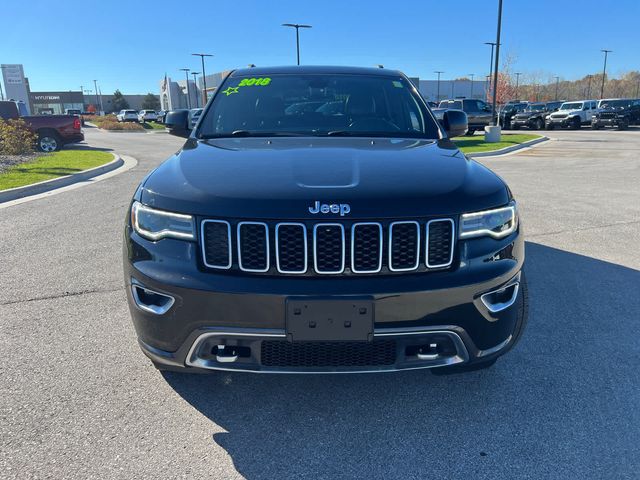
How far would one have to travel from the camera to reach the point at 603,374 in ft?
9.25

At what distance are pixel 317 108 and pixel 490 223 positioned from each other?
177cm

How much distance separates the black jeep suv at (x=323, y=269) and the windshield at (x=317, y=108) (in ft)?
3.50

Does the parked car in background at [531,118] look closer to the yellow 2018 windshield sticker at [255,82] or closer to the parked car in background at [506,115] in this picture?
the parked car in background at [506,115]

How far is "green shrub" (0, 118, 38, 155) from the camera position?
1428 cm

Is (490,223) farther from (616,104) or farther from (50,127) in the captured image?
(616,104)

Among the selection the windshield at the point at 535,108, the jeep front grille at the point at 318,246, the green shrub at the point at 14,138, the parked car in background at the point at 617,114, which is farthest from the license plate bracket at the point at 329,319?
the windshield at the point at 535,108

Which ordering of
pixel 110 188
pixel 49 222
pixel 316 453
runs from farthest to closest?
pixel 110 188 → pixel 49 222 → pixel 316 453

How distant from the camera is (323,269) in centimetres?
210

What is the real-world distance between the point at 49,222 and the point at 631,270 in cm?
678

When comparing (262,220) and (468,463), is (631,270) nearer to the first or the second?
(468,463)

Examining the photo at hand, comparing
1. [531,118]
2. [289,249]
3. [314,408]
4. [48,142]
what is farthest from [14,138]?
[531,118]

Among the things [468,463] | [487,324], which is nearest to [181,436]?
[468,463]

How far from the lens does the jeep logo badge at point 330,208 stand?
208 cm

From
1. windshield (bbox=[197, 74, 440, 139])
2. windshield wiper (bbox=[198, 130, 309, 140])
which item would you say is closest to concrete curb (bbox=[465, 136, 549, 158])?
windshield (bbox=[197, 74, 440, 139])
